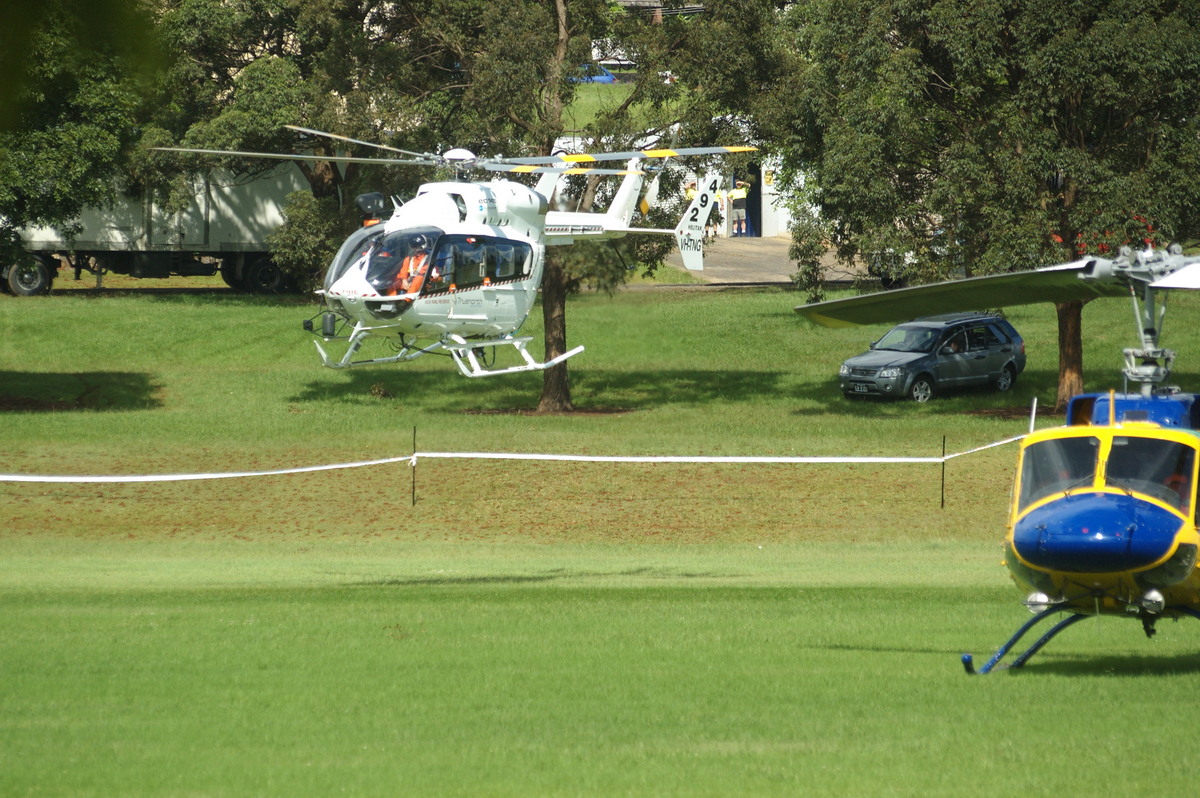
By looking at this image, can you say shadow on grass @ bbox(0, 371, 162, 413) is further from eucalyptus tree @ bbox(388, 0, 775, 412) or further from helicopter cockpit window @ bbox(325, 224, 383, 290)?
helicopter cockpit window @ bbox(325, 224, 383, 290)

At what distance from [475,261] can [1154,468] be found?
39.0 feet

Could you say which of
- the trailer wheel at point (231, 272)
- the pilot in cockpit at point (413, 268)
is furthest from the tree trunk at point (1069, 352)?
the trailer wheel at point (231, 272)

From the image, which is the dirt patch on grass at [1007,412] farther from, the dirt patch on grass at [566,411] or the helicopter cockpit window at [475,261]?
the helicopter cockpit window at [475,261]

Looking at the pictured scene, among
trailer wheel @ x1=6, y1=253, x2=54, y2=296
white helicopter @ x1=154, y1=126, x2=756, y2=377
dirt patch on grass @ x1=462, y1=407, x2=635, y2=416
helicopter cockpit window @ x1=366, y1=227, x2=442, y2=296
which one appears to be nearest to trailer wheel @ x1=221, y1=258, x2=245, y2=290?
trailer wheel @ x1=6, y1=253, x2=54, y2=296

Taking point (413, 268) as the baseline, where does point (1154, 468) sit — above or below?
below

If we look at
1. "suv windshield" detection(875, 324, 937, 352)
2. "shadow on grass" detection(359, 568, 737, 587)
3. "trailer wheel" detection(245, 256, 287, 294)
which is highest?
"trailer wheel" detection(245, 256, 287, 294)

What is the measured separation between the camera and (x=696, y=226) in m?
25.4

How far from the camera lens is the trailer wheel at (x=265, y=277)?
44219 mm

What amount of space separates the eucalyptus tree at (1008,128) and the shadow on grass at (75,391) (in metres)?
16.6

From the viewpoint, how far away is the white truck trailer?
41.2 meters

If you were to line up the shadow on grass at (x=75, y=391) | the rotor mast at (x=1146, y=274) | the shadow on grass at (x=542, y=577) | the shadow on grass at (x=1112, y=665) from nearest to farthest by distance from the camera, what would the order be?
1. the rotor mast at (x=1146, y=274)
2. the shadow on grass at (x=1112, y=665)
3. the shadow on grass at (x=542, y=577)
4. the shadow on grass at (x=75, y=391)

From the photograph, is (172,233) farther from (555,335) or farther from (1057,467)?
(1057,467)

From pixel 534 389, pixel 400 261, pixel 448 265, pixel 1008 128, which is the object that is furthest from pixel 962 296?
pixel 534 389

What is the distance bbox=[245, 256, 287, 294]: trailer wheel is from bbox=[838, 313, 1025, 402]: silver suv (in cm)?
2026
